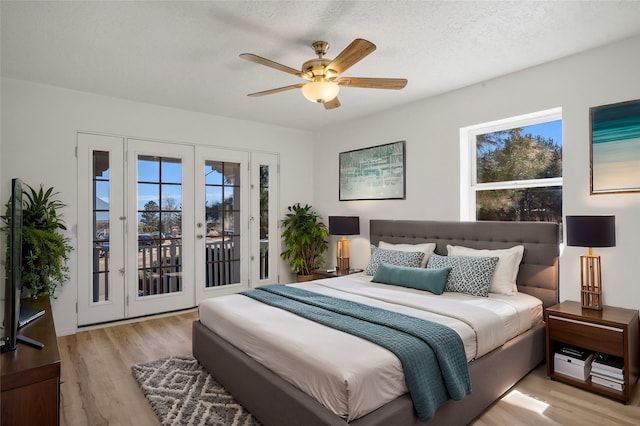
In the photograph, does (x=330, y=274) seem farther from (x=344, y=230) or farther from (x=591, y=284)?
(x=591, y=284)

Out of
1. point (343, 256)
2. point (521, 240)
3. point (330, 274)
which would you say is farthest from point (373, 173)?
point (521, 240)

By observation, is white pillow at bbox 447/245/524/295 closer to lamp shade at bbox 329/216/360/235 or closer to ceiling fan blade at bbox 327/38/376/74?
lamp shade at bbox 329/216/360/235

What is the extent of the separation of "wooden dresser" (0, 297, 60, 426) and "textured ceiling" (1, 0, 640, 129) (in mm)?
2044

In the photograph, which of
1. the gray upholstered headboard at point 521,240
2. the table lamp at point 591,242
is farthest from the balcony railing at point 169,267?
the table lamp at point 591,242

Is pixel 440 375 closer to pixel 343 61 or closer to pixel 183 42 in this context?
pixel 343 61

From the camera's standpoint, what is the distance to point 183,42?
2705 millimetres

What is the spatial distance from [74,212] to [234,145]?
2.05 m

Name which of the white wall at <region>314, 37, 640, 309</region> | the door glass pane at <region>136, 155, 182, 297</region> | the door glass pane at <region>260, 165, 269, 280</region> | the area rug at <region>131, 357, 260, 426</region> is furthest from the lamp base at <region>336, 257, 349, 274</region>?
the area rug at <region>131, 357, 260, 426</region>

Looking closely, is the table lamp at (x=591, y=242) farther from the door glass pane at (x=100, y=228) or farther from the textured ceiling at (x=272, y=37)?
the door glass pane at (x=100, y=228)

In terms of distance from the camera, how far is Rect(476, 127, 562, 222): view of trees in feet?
10.9

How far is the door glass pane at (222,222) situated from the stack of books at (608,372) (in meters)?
3.99

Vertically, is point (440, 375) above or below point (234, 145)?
below

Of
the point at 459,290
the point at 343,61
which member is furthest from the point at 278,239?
the point at 343,61

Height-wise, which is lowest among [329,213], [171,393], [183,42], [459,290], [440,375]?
[171,393]
